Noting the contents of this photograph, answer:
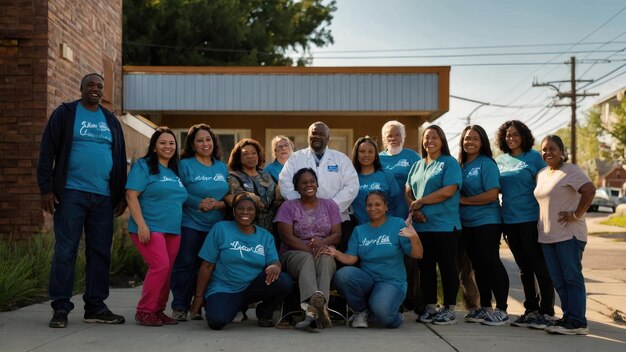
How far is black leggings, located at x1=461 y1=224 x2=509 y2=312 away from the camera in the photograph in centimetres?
635

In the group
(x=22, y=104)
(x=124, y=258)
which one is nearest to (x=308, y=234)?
(x=124, y=258)

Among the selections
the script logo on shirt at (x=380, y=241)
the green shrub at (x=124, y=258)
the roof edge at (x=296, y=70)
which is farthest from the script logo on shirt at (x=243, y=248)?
the roof edge at (x=296, y=70)

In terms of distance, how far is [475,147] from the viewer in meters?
6.52

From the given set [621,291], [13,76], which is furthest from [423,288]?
[13,76]

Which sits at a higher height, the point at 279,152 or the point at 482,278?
the point at 279,152

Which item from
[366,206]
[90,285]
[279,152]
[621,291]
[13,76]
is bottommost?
[621,291]

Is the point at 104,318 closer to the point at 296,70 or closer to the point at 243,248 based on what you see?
the point at 243,248

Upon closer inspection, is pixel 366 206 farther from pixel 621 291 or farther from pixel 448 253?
pixel 621 291

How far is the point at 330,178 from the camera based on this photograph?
654 centimetres

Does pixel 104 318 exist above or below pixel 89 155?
below

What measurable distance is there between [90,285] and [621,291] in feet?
24.3

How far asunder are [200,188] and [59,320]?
164cm

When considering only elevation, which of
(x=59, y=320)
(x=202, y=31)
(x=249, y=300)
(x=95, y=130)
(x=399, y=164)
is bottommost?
(x=59, y=320)

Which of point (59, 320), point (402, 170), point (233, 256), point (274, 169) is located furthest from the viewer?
point (274, 169)
